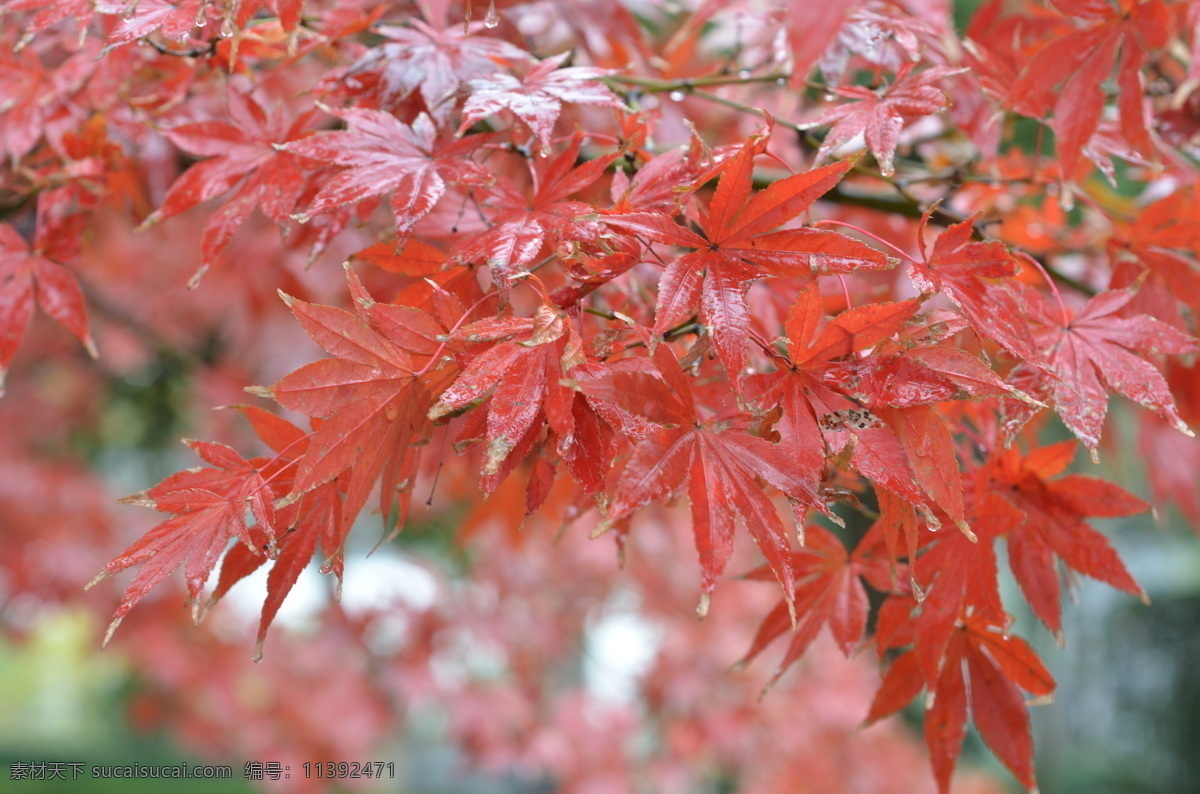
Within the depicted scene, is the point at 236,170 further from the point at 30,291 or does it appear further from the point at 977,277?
the point at 977,277

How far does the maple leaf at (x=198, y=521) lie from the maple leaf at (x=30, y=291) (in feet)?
1.07

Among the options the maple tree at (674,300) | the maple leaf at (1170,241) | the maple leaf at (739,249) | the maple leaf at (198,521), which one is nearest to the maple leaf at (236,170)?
the maple tree at (674,300)

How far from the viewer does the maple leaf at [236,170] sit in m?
0.77

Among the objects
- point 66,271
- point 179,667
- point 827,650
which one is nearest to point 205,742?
point 179,667

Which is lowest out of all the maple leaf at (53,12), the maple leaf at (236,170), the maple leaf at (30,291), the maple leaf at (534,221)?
the maple leaf at (30,291)

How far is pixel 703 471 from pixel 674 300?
11 cm

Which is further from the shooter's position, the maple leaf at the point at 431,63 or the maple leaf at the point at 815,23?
the maple leaf at the point at 431,63

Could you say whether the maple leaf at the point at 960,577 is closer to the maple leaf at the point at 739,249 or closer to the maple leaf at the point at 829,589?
the maple leaf at the point at 829,589

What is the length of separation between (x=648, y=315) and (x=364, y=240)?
3.24 ft

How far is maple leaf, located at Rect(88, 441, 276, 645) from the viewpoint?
58 cm

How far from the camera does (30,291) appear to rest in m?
0.88

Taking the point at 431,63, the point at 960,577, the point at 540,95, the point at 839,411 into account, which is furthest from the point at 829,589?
the point at 431,63

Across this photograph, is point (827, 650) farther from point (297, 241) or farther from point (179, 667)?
point (297, 241)

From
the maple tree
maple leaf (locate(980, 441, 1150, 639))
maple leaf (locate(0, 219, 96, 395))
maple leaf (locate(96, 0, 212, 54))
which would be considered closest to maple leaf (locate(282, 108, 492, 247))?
the maple tree
